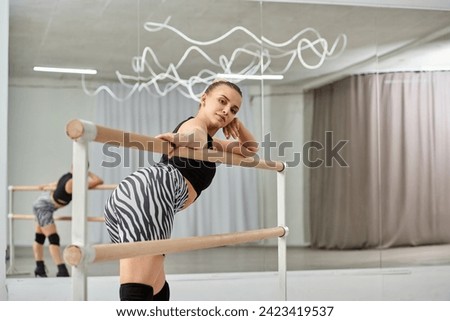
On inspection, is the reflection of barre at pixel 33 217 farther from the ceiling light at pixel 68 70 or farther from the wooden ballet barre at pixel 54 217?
the ceiling light at pixel 68 70

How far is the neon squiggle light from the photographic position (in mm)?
4422

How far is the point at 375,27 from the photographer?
480 centimetres

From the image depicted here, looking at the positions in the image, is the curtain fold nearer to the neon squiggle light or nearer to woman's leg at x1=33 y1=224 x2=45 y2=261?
the neon squiggle light

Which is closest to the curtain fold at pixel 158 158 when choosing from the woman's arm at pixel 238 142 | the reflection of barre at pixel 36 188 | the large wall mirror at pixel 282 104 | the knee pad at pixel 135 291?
the large wall mirror at pixel 282 104

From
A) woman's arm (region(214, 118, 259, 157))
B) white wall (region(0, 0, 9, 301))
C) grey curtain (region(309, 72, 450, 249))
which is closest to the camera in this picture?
woman's arm (region(214, 118, 259, 157))

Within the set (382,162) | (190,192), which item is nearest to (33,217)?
(190,192)

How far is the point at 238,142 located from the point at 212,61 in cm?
209

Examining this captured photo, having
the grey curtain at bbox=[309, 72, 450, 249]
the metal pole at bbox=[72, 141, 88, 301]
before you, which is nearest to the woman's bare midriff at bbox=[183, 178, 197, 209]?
the metal pole at bbox=[72, 141, 88, 301]

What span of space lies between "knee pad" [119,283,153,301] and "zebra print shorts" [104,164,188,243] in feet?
0.44

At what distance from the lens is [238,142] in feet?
8.34
